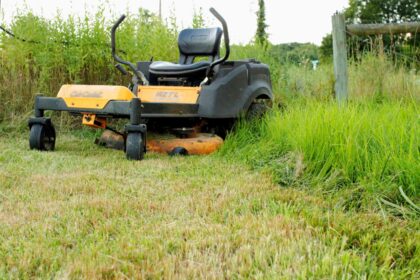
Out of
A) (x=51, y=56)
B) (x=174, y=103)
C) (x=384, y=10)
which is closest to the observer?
(x=174, y=103)

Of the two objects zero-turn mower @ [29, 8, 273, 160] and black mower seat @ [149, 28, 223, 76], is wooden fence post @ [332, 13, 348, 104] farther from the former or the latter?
black mower seat @ [149, 28, 223, 76]

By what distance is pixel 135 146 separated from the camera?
3.52 meters

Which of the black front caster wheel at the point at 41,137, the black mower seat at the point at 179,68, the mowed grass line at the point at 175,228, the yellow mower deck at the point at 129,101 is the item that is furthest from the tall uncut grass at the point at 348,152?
the black front caster wheel at the point at 41,137

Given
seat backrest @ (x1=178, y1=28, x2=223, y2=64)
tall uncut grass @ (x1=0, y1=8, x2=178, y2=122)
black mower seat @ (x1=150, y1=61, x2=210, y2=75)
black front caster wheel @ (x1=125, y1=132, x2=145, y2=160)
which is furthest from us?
tall uncut grass @ (x1=0, y1=8, x2=178, y2=122)

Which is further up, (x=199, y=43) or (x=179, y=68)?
(x=199, y=43)

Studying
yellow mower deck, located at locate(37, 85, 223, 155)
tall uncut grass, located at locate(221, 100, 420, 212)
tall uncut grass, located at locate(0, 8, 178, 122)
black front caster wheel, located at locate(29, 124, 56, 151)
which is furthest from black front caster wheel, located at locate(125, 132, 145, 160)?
tall uncut grass, located at locate(0, 8, 178, 122)

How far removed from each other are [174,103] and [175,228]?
2041 mm

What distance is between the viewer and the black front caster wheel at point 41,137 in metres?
3.91

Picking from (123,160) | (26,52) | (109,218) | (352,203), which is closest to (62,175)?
(123,160)

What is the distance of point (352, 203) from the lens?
2227mm

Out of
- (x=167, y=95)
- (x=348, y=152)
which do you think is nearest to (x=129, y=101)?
(x=167, y=95)

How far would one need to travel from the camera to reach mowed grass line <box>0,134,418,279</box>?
152 cm

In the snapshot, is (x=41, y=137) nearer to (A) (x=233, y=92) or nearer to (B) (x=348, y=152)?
(A) (x=233, y=92)

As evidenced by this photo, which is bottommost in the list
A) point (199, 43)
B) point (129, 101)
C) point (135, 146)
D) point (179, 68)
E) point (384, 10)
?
point (135, 146)
